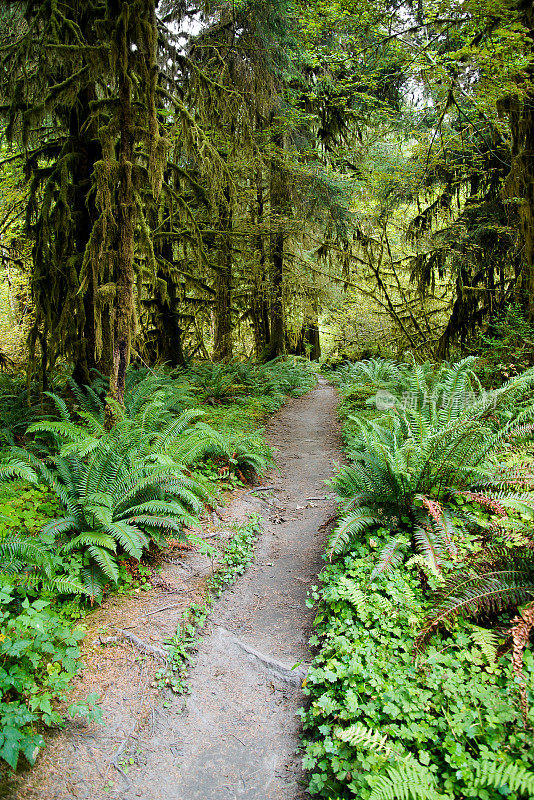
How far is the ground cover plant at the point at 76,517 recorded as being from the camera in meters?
2.54

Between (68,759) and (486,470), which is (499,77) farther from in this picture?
(68,759)

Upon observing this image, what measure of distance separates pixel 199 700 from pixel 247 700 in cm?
32

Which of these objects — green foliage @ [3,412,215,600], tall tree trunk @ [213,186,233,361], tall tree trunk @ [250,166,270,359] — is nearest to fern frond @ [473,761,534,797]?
green foliage @ [3,412,215,600]

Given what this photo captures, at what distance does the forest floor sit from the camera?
235 cm

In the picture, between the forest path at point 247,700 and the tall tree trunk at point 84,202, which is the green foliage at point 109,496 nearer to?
the forest path at point 247,700

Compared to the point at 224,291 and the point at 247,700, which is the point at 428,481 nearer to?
the point at 247,700

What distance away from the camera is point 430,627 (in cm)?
263

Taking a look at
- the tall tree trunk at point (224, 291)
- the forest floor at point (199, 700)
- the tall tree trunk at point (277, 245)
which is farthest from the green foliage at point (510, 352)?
the tall tree trunk at point (277, 245)

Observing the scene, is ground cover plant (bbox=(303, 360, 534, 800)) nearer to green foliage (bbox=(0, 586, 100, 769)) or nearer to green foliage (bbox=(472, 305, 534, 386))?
green foliage (bbox=(0, 586, 100, 769))

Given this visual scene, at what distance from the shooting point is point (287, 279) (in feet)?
46.1

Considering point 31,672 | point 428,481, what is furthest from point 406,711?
point 31,672

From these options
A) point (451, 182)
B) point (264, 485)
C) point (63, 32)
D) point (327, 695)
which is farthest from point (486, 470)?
point (451, 182)

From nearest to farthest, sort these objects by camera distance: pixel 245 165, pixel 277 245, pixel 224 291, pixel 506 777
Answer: pixel 506 777 → pixel 245 165 → pixel 224 291 → pixel 277 245

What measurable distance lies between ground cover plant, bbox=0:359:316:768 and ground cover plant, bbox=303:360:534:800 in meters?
1.37
